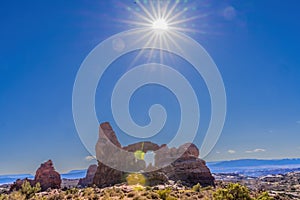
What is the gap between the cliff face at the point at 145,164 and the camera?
53.6 meters

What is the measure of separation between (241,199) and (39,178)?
151 ft

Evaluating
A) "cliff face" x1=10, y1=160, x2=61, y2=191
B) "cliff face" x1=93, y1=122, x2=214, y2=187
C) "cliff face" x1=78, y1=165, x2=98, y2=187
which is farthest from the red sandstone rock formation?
"cliff face" x1=78, y1=165, x2=98, y2=187

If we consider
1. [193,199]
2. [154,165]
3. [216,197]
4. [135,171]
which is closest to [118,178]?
[135,171]

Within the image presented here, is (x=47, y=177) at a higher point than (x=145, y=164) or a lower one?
lower

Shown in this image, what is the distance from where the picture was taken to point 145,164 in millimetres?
55750

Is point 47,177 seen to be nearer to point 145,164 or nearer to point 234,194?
→ point 145,164

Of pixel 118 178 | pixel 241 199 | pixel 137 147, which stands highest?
pixel 137 147

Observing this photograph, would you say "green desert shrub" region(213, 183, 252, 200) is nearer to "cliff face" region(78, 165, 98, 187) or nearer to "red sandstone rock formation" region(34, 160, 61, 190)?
"red sandstone rock formation" region(34, 160, 61, 190)

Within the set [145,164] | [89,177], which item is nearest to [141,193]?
[145,164]

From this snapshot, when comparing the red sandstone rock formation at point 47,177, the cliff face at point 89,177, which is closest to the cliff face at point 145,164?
the red sandstone rock formation at point 47,177

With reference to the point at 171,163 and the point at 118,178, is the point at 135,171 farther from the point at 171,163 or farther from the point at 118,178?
the point at 171,163

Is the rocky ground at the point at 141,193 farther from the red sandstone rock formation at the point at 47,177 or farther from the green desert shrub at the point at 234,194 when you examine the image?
the red sandstone rock formation at the point at 47,177

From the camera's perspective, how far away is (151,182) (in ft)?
147

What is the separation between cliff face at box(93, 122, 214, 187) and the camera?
5362 cm
